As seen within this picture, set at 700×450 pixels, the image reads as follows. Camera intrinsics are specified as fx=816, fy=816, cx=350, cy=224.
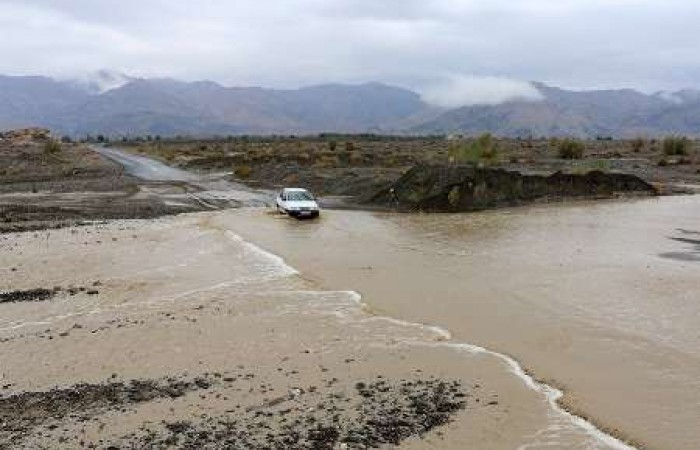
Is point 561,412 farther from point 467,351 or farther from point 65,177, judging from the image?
point 65,177

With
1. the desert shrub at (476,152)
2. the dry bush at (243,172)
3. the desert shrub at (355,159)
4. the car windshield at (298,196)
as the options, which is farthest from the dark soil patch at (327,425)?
the desert shrub at (355,159)

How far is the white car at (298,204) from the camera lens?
41.4 meters

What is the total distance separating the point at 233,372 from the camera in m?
15.0

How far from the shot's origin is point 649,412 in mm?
12836

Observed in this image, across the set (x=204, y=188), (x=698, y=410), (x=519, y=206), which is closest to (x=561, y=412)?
(x=698, y=410)

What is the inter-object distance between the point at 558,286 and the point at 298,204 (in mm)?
20804

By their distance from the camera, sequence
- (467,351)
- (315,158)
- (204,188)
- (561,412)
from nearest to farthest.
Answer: (561,412) < (467,351) < (204,188) < (315,158)

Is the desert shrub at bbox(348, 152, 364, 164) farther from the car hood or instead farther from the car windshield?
the car hood

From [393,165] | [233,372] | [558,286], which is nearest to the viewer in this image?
[233,372]

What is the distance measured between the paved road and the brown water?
7.31 meters

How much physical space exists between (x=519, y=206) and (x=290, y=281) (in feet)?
82.8

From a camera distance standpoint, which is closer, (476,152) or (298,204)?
(298,204)

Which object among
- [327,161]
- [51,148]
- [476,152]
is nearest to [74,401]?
[476,152]

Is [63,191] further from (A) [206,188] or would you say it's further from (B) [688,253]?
(B) [688,253]
